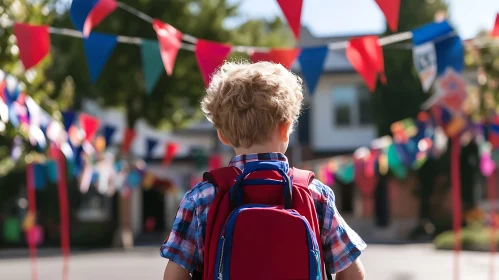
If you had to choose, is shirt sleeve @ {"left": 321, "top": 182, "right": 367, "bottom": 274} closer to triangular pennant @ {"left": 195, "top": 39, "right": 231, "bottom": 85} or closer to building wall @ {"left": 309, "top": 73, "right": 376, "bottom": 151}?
triangular pennant @ {"left": 195, "top": 39, "right": 231, "bottom": 85}

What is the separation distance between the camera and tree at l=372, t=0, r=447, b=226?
1221 inches

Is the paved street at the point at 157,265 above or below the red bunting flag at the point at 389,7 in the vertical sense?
below

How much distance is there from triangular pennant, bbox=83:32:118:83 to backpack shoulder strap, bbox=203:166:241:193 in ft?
12.2

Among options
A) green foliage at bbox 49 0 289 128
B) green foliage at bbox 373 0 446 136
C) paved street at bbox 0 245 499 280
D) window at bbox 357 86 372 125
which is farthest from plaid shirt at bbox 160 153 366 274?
window at bbox 357 86 372 125

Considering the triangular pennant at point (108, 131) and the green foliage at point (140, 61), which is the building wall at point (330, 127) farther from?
the triangular pennant at point (108, 131)

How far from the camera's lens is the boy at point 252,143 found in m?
2.71

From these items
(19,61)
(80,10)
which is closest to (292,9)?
(80,10)

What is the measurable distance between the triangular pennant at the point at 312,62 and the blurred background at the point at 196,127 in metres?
0.01

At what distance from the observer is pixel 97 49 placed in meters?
6.35

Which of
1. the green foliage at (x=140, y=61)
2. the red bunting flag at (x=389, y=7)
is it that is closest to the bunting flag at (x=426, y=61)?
the red bunting flag at (x=389, y=7)

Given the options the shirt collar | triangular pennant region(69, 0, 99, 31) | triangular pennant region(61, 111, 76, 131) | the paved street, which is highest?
triangular pennant region(69, 0, 99, 31)

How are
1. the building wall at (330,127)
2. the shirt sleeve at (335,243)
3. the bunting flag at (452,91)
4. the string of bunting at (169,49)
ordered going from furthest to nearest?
the building wall at (330,127) < the bunting flag at (452,91) < the string of bunting at (169,49) < the shirt sleeve at (335,243)

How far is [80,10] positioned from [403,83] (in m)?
26.6

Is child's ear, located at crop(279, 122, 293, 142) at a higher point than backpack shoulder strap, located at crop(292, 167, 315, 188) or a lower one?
higher
